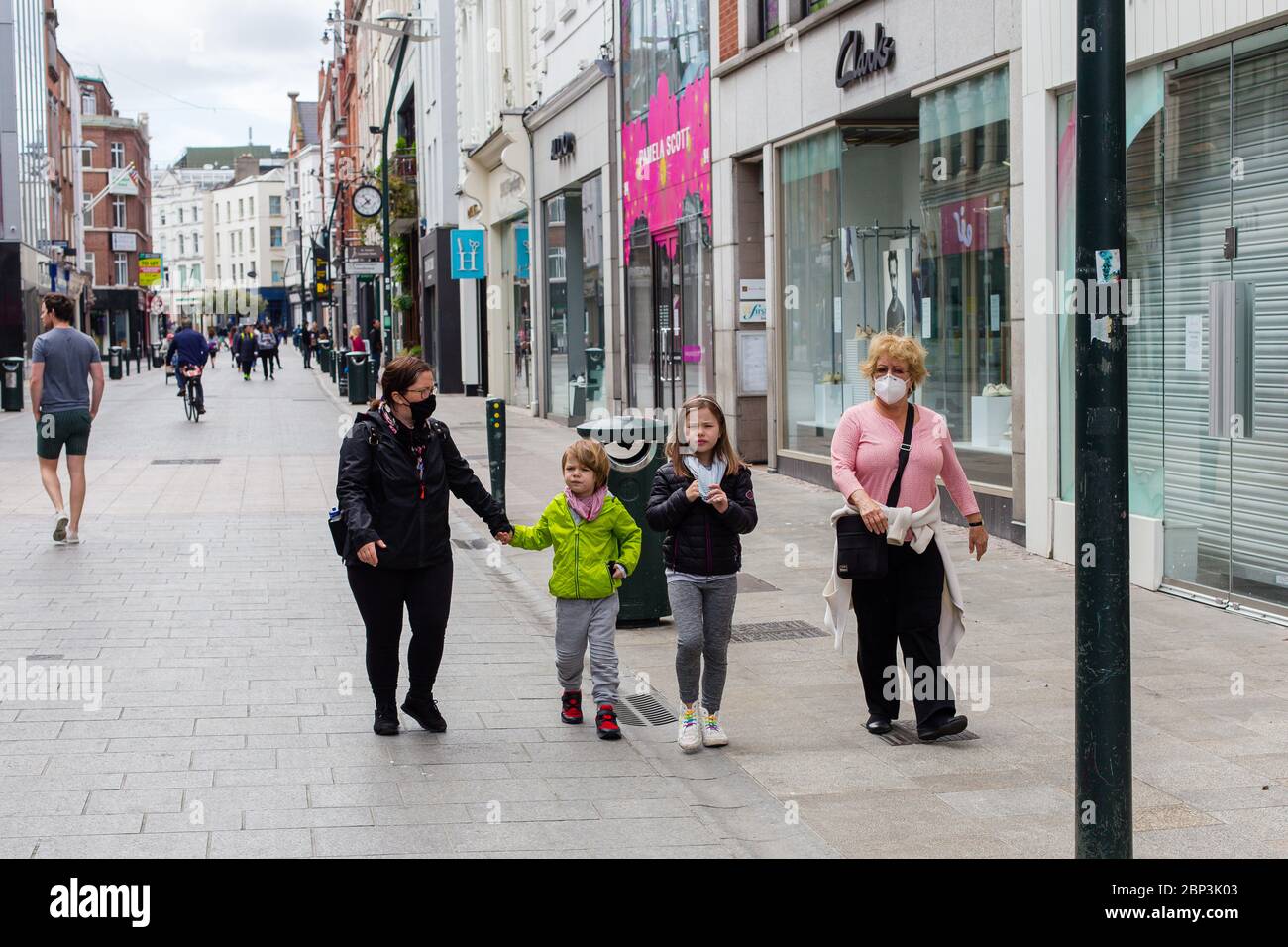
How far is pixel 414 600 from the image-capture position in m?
6.72

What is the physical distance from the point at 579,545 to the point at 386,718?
107 cm

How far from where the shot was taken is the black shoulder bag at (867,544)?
21.5 feet

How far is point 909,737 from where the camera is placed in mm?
6594

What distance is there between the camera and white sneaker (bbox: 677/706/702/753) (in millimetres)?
6473

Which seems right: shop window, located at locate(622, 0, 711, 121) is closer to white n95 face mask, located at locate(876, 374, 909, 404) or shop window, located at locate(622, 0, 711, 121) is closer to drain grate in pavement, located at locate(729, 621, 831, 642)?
drain grate in pavement, located at locate(729, 621, 831, 642)

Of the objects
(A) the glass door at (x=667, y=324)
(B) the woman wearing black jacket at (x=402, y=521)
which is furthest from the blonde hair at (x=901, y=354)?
(A) the glass door at (x=667, y=324)

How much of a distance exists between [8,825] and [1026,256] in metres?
8.01

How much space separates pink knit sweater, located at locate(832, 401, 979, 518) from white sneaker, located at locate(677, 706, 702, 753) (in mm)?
1097

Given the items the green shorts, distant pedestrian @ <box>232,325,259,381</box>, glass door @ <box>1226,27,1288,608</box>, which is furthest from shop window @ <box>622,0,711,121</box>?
distant pedestrian @ <box>232,325,259,381</box>

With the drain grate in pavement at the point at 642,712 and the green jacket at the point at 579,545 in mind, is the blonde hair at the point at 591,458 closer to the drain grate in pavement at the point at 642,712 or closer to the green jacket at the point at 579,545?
the green jacket at the point at 579,545

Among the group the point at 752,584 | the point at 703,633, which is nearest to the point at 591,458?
the point at 703,633
